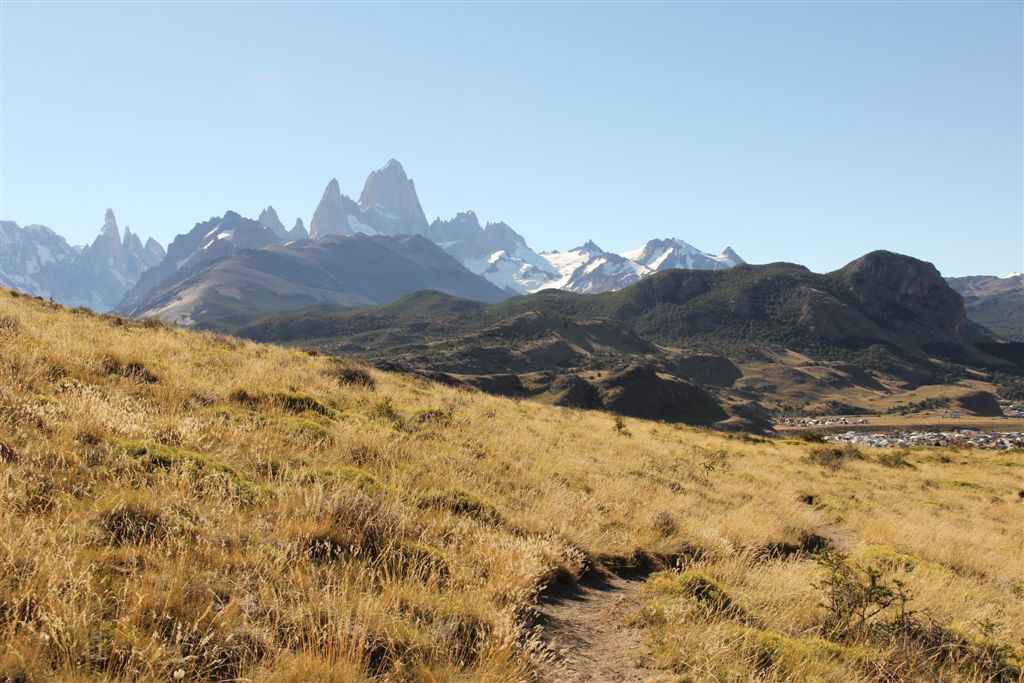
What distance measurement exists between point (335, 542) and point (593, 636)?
2.92m

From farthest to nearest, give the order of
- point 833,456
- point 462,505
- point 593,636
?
point 833,456 → point 462,505 → point 593,636

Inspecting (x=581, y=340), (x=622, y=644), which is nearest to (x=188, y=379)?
(x=622, y=644)

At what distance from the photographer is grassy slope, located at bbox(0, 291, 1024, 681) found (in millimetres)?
4184

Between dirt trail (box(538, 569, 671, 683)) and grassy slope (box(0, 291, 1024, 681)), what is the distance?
263mm

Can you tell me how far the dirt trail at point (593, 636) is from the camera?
5.10 metres

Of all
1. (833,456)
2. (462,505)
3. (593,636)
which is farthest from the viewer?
(833,456)

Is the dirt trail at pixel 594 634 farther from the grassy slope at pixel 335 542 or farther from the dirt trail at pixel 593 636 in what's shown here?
the grassy slope at pixel 335 542

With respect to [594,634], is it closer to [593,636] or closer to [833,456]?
[593,636]

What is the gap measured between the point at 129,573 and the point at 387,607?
2.13 m

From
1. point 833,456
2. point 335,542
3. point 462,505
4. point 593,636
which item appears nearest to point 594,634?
point 593,636

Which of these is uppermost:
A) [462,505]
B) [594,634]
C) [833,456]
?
[462,505]

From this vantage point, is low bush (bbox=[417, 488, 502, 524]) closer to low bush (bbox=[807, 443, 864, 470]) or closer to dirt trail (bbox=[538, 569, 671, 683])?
dirt trail (bbox=[538, 569, 671, 683])

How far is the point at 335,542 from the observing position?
618 centimetres

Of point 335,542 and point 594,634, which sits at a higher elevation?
point 335,542
